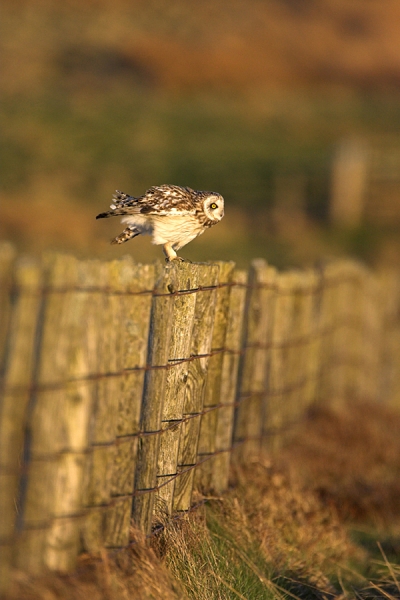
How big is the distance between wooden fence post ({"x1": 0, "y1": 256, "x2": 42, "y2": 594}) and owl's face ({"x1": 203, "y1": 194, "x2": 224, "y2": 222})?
9.89 feet

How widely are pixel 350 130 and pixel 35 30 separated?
84.9 ft

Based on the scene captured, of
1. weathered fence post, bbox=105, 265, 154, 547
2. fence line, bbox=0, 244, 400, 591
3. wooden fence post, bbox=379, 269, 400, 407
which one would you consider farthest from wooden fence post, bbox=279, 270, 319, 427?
weathered fence post, bbox=105, 265, 154, 547

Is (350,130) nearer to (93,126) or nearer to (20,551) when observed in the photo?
(93,126)

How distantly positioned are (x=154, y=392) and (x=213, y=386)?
1.51 m

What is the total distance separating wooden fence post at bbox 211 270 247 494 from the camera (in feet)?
23.1

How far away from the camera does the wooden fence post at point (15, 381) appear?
4.16 m

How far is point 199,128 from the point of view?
36.3 m

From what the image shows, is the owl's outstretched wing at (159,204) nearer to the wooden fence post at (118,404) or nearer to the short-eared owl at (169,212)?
the short-eared owl at (169,212)

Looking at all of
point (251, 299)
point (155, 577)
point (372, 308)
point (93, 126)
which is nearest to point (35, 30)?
point (93, 126)

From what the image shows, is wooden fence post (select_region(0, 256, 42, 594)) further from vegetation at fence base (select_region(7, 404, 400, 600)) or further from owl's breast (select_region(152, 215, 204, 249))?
owl's breast (select_region(152, 215, 204, 249))

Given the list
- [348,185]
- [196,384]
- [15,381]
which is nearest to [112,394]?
[15,381]

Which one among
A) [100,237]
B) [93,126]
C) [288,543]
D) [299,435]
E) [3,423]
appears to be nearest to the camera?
[3,423]

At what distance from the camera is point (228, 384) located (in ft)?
23.7

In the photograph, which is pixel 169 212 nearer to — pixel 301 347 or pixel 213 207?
pixel 213 207
